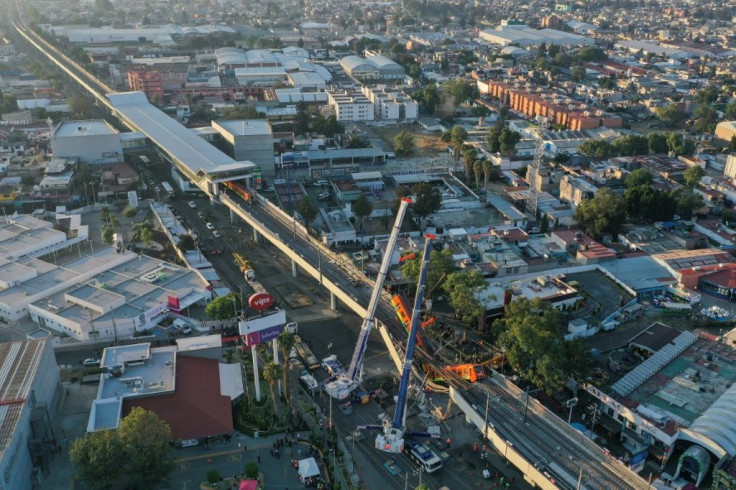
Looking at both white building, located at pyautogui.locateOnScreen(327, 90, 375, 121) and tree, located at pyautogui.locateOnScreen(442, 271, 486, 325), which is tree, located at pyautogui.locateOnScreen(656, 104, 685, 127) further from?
tree, located at pyautogui.locateOnScreen(442, 271, 486, 325)

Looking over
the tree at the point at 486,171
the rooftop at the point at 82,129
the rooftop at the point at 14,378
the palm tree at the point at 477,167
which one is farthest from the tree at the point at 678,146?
the rooftop at the point at 14,378

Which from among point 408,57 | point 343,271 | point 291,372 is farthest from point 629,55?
point 291,372

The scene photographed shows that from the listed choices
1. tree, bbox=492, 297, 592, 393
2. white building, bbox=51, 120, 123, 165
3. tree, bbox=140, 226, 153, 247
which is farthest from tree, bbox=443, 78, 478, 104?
tree, bbox=492, 297, 592, 393

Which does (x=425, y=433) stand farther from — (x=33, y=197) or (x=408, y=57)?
(x=408, y=57)

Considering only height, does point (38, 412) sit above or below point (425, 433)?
above

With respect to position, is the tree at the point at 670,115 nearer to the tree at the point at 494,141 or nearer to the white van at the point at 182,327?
the tree at the point at 494,141

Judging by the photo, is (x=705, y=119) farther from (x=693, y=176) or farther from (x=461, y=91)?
(x=461, y=91)
